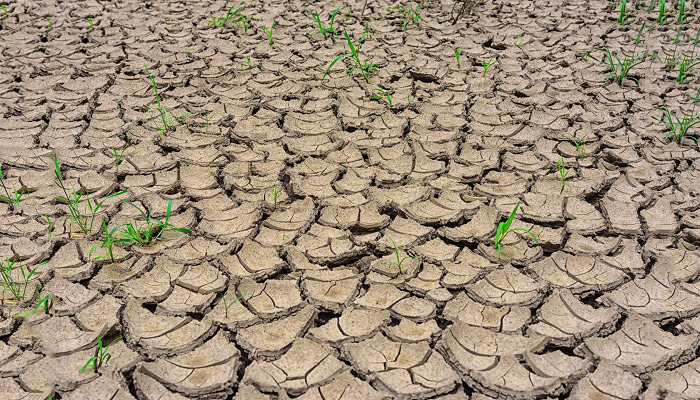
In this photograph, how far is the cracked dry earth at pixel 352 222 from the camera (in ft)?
5.01

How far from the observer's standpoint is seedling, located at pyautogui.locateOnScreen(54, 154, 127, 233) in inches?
79.3

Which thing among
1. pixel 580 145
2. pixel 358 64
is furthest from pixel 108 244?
pixel 580 145

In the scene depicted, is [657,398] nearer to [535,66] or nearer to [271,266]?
[271,266]

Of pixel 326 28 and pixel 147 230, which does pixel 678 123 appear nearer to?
pixel 326 28

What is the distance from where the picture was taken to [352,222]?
6.67 ft

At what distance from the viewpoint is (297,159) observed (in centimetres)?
238

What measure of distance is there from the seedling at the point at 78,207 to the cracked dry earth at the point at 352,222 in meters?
0.04

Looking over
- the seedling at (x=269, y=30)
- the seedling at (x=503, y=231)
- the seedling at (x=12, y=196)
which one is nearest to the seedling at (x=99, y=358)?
the seedling at (x=12, y=196)

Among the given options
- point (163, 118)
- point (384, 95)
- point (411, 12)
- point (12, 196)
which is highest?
point (411, 12)

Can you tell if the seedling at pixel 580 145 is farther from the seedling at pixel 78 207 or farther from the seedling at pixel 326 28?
the seedling at pixel 78 207

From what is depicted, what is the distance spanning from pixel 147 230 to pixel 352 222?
0.66 m

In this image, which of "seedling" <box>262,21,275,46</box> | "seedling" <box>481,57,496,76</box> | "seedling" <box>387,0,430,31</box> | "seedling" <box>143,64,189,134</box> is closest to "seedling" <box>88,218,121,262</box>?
"seedling" <box>143,64,189,134</box>

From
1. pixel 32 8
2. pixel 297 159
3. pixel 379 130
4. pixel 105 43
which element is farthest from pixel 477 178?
pixel 32 8

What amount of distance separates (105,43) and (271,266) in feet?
6.96
